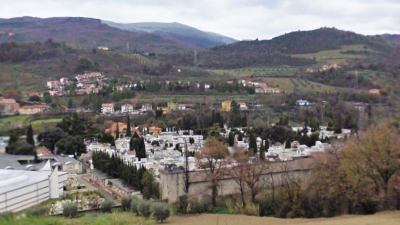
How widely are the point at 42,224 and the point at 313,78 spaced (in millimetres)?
68412

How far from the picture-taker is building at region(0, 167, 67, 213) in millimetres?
23359

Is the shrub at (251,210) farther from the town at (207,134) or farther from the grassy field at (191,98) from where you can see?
the grassy field at (191,98)

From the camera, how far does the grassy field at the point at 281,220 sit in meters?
15.8

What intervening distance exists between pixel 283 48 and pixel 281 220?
9161 centimetres

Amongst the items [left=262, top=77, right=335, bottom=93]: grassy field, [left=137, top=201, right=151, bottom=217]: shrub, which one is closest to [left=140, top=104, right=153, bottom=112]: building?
[left=262, top=77, right=335, bottom=93]: grassy field

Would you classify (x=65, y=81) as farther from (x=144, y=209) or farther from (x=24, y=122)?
(x=144, y=209)

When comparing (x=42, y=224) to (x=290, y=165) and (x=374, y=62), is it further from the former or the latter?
(x=374, y=62)

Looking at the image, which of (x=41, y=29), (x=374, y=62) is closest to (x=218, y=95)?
(x=374, y=62)

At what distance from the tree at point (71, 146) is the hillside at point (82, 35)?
3337 inches

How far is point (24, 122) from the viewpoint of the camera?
176ft

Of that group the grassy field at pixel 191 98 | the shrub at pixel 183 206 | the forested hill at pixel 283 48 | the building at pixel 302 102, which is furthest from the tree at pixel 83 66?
the shrub at pixel 183 206

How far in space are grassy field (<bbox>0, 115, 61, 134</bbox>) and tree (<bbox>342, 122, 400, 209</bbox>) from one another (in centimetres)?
3551

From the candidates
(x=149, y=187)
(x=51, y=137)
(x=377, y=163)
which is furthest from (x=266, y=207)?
(x=51, y=137)

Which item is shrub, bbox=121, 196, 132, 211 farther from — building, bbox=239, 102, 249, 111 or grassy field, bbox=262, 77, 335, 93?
grassy field, bbox=262, 77, 335, 93
